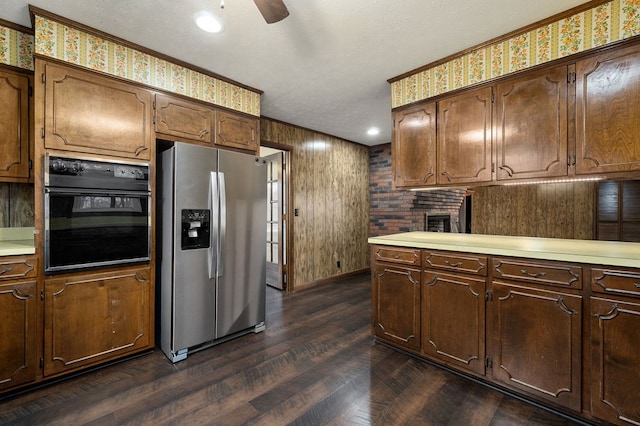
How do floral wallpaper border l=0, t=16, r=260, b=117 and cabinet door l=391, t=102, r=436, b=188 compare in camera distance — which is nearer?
floral wallpaper border l=0, t=16, r=260, b=117

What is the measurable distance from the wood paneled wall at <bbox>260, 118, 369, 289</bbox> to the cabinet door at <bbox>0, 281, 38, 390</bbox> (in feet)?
9.42

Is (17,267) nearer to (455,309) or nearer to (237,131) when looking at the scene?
(237,131)

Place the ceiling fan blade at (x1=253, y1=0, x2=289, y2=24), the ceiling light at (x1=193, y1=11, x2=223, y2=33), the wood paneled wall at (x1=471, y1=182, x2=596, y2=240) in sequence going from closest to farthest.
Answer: the ceiling fan blade at (x1=253, y1=0, x2=289, y2=24) → the ceiling light at (x1=193, y1=11, x2=223, y2=33) → the wood paneled wall at (x1=471, y1=182, x2=596, y2=240)

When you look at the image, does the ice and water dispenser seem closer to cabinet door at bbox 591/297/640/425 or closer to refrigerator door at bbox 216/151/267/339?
refrigerator door at bbox 216/151/267/339

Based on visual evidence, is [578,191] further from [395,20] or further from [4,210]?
[4,210]

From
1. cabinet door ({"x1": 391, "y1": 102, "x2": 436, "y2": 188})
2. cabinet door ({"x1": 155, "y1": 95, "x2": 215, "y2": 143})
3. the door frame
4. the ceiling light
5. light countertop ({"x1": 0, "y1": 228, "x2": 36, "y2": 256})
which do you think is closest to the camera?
the ceiling light

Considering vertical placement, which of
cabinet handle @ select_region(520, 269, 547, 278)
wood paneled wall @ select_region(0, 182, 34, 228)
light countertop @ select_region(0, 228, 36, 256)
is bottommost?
cabinet handle @ select_region(520, 269, 547, 278)

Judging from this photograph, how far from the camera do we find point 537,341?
1.72 metres

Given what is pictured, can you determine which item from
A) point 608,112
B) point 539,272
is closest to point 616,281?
point 539,272

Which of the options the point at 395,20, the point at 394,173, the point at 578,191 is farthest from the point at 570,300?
the point at 578,191

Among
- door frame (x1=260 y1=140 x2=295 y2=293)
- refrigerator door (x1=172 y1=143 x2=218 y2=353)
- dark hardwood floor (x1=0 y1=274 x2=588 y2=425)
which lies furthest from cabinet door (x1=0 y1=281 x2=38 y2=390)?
door frame (x1=260 y1=140 x2=295 y2=293)

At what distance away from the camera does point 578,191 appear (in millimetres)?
3762

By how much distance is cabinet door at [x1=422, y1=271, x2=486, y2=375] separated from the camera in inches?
77.4

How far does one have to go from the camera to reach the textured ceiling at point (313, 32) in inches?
72.2
